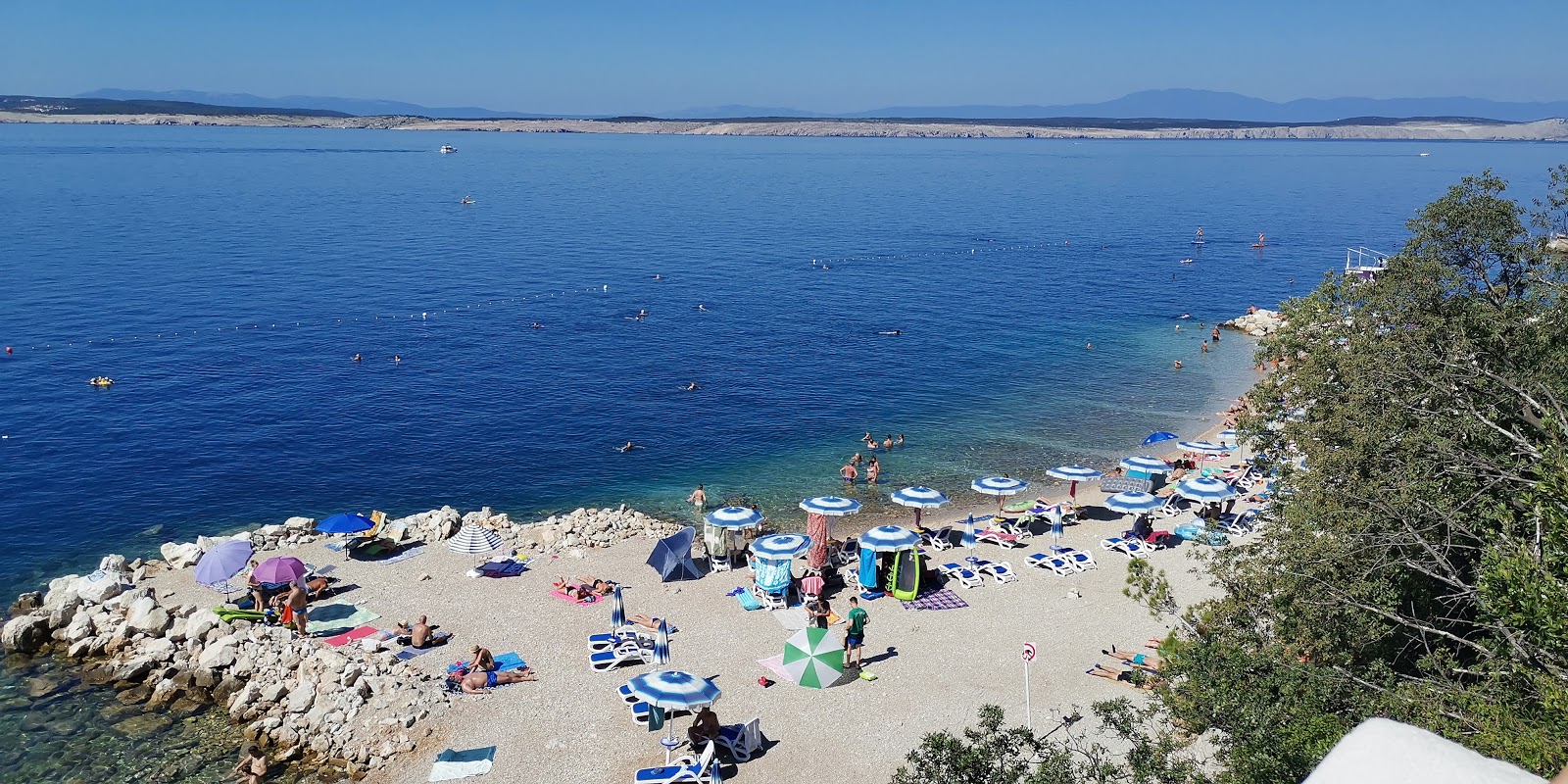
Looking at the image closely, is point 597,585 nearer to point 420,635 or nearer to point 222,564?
point 420,635

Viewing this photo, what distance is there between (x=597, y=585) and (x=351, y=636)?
6.12 m

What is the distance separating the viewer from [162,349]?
5497 cm

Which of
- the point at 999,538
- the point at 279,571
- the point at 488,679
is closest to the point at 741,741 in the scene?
the point at 488,679

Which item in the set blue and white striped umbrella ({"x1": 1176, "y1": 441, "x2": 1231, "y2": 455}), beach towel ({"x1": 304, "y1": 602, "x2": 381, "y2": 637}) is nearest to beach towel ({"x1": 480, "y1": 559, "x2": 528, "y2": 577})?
beach towel ({"x1": 304, "y1": 602, "x2": 381, "y2": 637})

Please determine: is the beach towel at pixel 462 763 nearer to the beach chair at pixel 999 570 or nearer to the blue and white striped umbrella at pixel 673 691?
the blue and white striped umbrella at pixel 673 691

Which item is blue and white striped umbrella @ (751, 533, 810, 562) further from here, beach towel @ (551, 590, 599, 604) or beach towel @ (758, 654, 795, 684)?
beach towel @ (551, 590, 599, 604)

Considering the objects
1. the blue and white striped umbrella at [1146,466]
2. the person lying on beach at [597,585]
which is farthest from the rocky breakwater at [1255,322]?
the person lying on beach at [597,585]

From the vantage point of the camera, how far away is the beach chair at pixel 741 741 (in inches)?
741

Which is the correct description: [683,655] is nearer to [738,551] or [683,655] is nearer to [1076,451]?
[738,551]

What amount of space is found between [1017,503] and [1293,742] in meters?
25.3

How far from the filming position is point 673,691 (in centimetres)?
1883

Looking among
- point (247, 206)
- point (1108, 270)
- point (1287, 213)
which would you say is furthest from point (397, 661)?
point (1287, 213)

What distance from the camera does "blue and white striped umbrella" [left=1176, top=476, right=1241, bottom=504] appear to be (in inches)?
1219

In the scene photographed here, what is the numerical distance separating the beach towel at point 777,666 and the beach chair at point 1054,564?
31.7 feet
